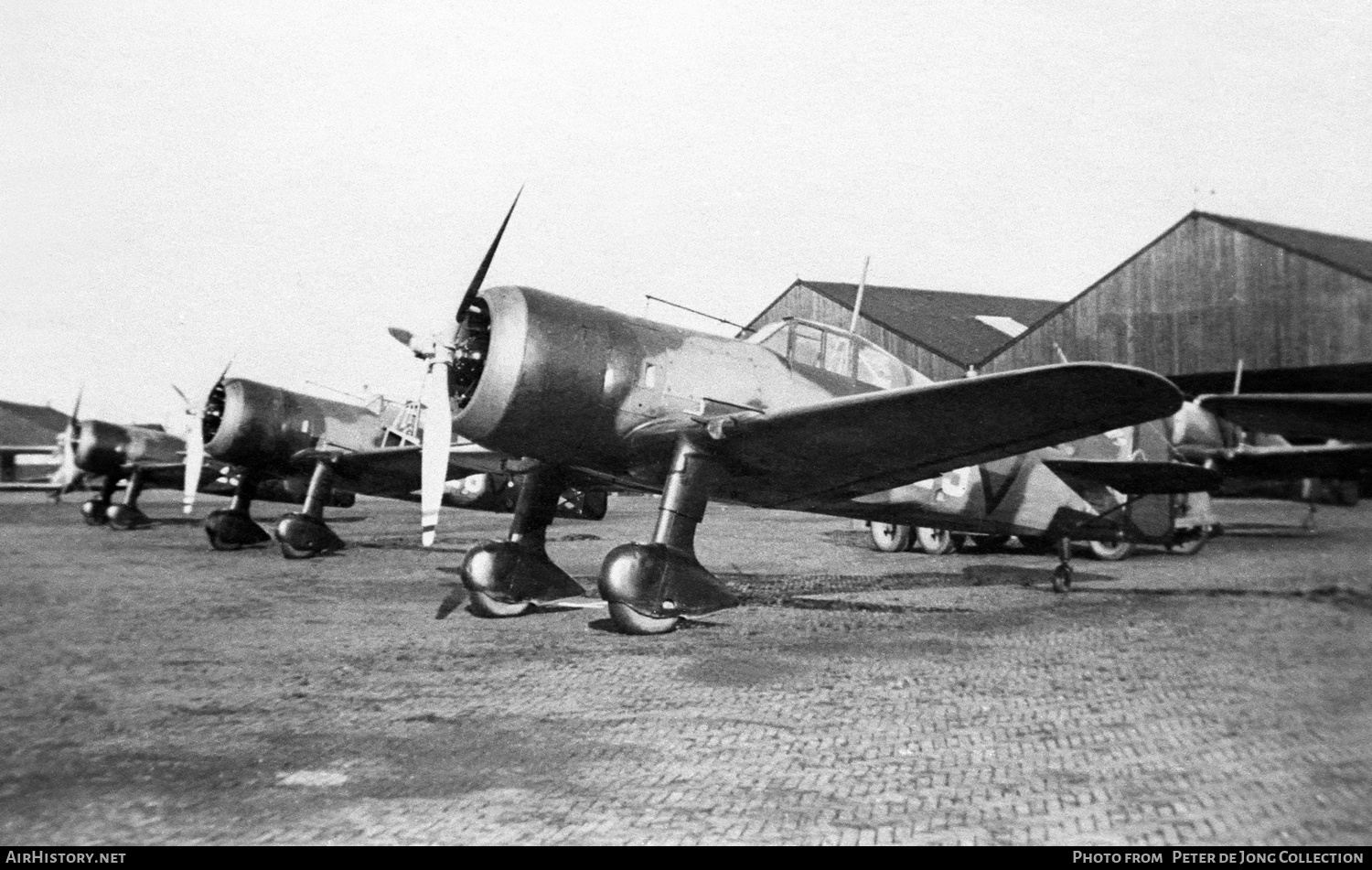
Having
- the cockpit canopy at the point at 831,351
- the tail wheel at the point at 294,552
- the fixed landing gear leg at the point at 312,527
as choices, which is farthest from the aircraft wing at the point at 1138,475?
the tail wheel at the point at 294,552

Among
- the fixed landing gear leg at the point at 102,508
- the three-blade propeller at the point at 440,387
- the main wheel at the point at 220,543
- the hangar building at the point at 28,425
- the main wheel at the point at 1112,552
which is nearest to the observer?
the three-blade propeller at the point at 440,387

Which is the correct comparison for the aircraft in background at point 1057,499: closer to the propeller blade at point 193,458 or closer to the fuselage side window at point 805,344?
the fuselage side window at point 805,344

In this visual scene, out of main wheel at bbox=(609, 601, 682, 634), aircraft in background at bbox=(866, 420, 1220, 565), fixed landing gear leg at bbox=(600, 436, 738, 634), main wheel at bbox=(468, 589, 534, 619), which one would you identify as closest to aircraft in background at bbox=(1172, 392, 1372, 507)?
fixed landing gear leg at bbox=(600, 436, 738, 634)

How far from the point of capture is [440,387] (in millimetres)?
7848

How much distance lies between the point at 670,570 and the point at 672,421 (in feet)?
4.41

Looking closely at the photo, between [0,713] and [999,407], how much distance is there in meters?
6.47

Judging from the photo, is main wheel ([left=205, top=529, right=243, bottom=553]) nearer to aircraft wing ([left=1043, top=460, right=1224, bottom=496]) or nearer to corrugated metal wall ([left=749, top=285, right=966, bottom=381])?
aircraft wing ([left=1043, top=460, right=1224, bottom=496])

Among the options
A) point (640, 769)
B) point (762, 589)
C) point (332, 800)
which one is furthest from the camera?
point (762, 589)

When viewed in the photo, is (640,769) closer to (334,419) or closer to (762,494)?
(762,494)

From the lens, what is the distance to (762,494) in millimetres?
9078

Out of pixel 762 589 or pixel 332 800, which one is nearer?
pixel 332 800

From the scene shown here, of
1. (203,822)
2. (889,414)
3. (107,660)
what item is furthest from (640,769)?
(107,660)

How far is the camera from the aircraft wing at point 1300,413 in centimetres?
327

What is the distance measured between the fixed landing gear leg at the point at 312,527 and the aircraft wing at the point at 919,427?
8.05 m
